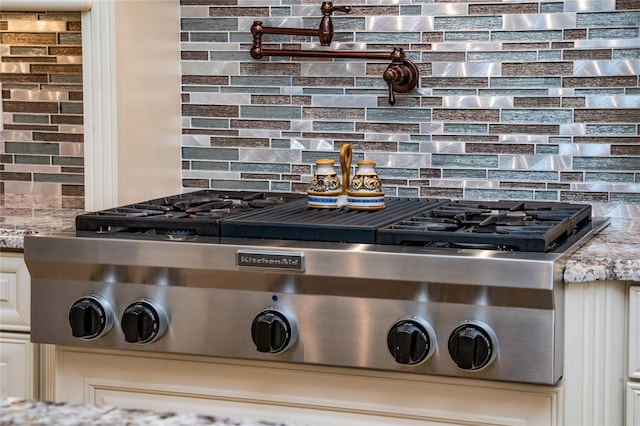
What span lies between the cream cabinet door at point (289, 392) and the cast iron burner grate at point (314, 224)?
0.25 m

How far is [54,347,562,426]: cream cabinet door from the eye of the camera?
5.62 ft

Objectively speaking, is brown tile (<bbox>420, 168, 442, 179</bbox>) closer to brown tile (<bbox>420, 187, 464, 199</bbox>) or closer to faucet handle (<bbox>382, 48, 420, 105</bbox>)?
brown tile (<bbox>420, 187, 464, 199</bbox>)

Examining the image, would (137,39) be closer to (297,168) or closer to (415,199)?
(297,168)

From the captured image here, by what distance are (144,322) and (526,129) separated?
118 centimetres

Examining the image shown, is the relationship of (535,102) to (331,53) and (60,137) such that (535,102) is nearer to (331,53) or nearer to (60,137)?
(331,53)

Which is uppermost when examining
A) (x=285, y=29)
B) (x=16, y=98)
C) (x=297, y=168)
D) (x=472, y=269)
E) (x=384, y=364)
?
(x=285, y=29)

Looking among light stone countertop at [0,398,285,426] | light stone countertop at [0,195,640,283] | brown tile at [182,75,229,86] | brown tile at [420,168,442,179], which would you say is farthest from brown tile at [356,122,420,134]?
light stone countertop at [0,398,285,426]

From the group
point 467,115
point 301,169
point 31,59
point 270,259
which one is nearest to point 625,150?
point 467,115

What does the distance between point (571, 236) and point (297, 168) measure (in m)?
0.94

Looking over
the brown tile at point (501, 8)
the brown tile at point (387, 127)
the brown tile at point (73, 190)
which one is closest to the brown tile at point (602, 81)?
the brown tile at point (501, 8)

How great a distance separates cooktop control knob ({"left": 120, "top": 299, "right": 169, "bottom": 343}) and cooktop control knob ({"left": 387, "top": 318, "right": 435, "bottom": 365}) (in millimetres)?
471

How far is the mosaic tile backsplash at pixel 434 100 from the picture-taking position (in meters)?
2.42

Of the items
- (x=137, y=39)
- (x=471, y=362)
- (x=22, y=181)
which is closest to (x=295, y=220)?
(x=471, y=362)

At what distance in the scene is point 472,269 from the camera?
5.34 feet
